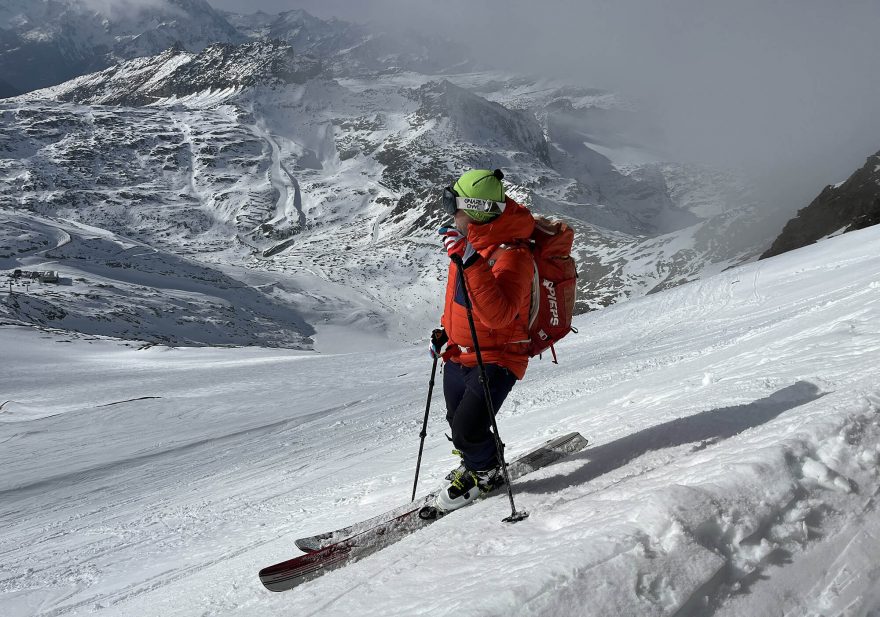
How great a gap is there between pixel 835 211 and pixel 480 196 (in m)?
48.4

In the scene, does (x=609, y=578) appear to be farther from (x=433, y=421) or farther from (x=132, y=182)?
(x=132, y=182)

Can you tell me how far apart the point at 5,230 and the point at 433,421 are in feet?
293

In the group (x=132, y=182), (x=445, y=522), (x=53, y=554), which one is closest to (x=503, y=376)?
(x=445, y=522)

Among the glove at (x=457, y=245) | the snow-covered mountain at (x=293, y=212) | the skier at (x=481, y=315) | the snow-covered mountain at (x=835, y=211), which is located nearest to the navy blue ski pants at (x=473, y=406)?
the skier at (x=481, y=315)

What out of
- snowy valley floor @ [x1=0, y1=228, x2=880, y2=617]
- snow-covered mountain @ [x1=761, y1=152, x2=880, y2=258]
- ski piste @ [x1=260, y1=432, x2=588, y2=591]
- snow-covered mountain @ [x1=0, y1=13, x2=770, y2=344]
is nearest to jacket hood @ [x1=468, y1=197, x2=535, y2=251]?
snowy valley floor @ [x1=0, y1=228, x2=880, y2=617]

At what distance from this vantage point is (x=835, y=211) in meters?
42.3

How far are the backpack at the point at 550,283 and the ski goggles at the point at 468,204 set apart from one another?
41 cm

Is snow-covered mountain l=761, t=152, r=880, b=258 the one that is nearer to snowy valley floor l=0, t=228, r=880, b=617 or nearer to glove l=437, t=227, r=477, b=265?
snowy valley floor l=0, t=228, r=880, b=617

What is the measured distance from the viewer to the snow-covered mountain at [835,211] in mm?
39500

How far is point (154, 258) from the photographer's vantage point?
272 feet

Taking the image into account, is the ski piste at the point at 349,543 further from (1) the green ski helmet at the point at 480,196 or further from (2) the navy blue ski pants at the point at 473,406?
(1) the green ski helmet at the point at 480,196

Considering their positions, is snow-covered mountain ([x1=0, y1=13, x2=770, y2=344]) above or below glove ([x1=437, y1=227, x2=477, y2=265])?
above

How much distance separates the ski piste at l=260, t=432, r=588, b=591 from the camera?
11.7ft

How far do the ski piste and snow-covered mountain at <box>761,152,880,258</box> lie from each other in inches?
1632
